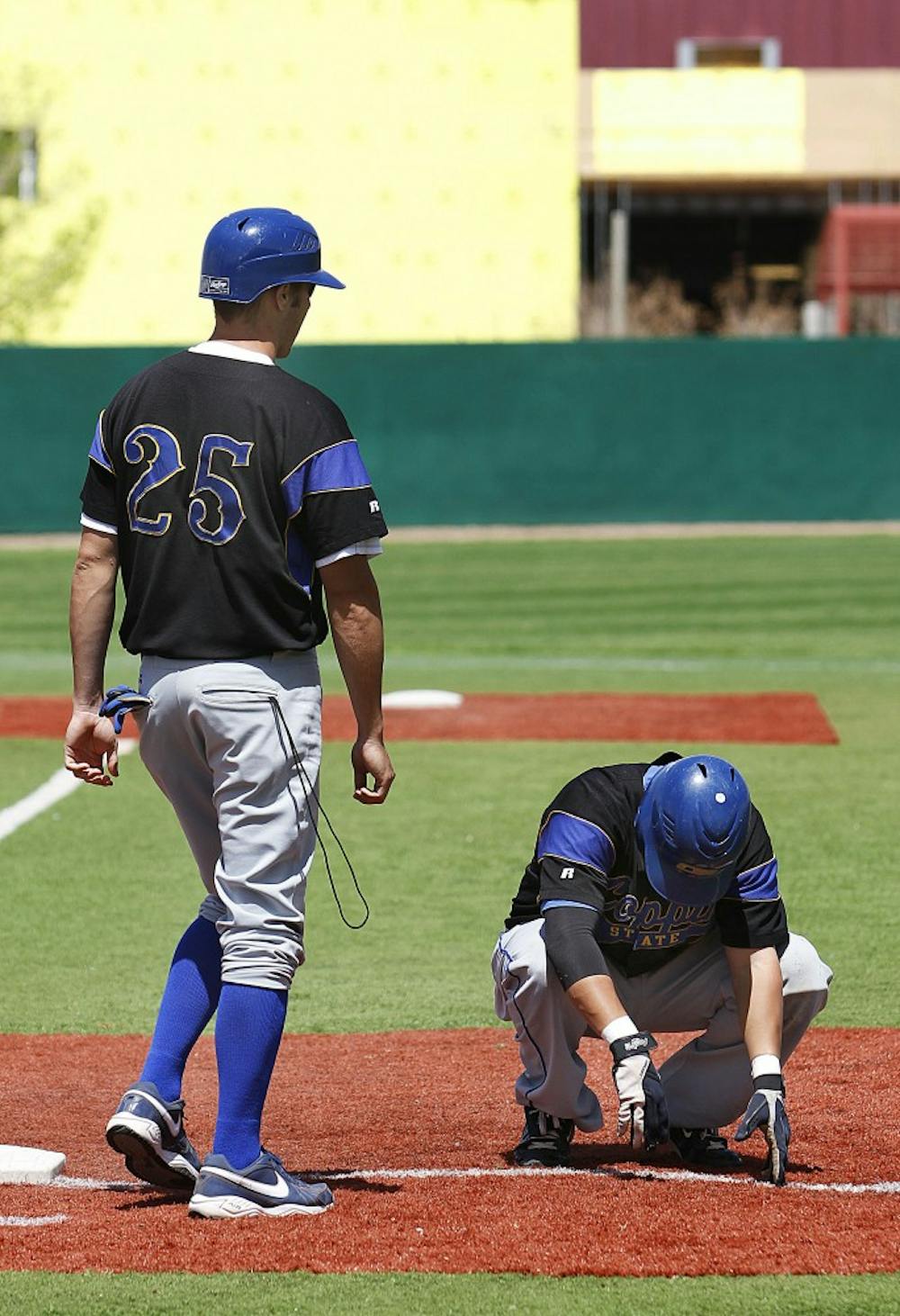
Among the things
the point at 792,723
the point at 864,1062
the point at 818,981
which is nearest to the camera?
the point at 818,981

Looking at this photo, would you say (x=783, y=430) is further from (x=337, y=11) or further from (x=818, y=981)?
(x=818, y=981)

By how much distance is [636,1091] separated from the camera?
4.05 metres

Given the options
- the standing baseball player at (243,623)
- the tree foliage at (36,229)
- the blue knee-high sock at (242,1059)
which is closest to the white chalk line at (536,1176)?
the standing baseball player at (243,623)

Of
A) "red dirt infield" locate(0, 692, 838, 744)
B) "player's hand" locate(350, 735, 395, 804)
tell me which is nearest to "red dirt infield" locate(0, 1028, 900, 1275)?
"player's hand" locate(350, 735, 395, 804)

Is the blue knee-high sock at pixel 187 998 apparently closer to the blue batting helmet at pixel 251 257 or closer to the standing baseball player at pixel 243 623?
the standing baseball player at pixel 243 623

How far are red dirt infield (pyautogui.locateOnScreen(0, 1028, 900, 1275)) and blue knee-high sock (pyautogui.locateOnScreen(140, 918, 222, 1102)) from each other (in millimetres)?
301

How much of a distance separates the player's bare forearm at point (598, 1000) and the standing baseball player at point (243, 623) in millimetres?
585

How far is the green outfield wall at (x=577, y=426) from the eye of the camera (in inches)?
966

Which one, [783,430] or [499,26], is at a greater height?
[499,26]

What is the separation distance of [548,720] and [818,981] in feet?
24.1

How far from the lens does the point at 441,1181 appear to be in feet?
14.0

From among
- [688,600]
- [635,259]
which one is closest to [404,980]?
[688,600]

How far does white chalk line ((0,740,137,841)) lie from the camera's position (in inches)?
356

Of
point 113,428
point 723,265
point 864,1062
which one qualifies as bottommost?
point 723,265
